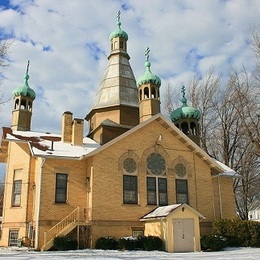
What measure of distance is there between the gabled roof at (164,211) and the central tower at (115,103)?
292 inches

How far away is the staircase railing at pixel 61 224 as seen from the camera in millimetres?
20241

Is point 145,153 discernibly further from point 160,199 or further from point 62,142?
point 62,142

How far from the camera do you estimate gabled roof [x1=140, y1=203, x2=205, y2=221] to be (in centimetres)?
2072

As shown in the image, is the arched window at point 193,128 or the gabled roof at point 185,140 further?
the arched window at point 193,128

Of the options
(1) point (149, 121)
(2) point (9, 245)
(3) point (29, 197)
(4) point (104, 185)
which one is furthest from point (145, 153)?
(2) point (9, 245)

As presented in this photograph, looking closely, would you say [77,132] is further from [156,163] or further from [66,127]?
[156,163]

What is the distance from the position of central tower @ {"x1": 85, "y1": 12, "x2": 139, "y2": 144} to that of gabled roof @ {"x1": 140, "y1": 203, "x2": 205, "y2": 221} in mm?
7413

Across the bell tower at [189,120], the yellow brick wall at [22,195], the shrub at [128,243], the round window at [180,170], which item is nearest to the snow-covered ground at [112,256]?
the shrub at [128,243]

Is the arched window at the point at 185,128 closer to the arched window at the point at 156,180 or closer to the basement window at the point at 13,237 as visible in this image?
the arched window at the point at 156,180

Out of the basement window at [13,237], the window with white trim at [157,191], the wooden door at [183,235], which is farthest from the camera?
the window with white trim at [157,191]

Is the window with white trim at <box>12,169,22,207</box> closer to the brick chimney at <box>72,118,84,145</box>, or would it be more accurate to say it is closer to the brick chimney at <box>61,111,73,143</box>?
the brick chimney at <box>61,111,73,143</box>

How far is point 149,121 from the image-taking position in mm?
24109

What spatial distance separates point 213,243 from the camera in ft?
68.9

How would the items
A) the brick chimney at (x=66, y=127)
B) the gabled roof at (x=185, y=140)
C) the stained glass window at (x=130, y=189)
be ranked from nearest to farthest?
the stained glass window at (x=130, y=189)
the gabled roof at (x=185, y=140)
the brick chimney at (x=66, y=127)
